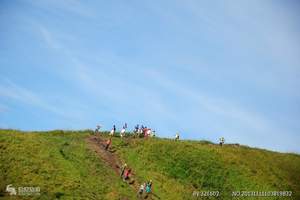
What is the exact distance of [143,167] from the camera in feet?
192

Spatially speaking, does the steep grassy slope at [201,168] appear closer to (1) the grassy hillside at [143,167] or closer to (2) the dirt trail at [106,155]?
(1) the grassy hillside at [143,167]

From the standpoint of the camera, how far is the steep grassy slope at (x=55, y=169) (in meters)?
44.3

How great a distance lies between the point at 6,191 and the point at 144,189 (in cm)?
1731

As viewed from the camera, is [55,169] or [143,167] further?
[143,167]

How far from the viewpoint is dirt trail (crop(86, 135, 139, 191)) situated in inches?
2174

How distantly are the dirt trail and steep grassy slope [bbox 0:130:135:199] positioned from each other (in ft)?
4.80

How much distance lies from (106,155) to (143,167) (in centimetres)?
569

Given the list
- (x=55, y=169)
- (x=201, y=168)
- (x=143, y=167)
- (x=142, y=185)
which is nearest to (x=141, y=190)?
(x=142, y=185)

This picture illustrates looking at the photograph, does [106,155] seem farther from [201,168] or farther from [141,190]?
[201,168]

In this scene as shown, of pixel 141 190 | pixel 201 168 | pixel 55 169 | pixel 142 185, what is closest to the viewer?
pixel 55 169

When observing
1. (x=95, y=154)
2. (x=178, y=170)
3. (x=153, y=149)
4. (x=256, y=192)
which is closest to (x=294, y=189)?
(x=256, y=192)

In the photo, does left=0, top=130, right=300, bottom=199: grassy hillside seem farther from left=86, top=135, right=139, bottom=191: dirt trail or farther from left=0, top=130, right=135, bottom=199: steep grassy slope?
left=86, top=135, right=139, bottom=191: dirt trail

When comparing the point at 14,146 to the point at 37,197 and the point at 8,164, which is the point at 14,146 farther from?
the point at 37,197

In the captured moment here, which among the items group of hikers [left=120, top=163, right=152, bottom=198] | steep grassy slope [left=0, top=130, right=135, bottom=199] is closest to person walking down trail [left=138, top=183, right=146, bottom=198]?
group of hikers [left=120, top=163, right=152, bottom=198]
